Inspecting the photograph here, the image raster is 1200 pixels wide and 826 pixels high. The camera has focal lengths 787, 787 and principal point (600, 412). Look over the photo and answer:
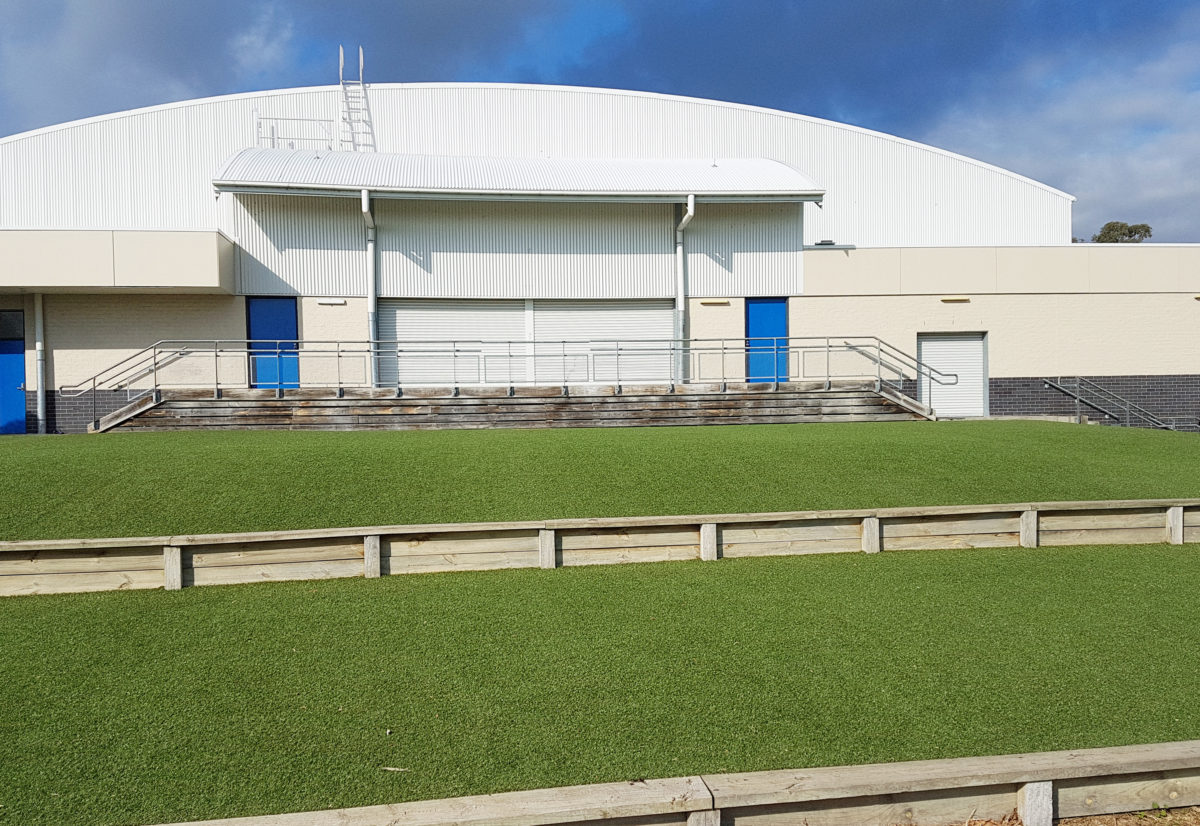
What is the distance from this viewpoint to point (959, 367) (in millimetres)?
20938

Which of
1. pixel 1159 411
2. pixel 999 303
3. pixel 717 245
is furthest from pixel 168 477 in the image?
pixel 1159 411

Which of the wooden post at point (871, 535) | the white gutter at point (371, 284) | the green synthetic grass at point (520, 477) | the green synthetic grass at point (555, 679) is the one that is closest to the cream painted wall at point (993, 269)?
the green synthetic grass at point (520, 477)

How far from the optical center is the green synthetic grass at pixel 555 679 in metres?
3.47

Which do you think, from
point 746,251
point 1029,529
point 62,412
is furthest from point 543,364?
point 1029,529

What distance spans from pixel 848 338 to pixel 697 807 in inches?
719

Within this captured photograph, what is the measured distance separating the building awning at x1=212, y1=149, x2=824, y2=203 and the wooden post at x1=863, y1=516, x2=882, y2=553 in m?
13.7

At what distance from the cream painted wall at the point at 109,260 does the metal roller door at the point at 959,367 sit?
17.7 metres

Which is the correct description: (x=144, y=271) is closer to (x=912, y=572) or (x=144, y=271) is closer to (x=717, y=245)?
(x=717, y=245)

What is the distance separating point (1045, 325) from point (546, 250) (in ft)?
43.5

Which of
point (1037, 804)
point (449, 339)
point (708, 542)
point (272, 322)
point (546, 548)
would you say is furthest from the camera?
point (449, 339)

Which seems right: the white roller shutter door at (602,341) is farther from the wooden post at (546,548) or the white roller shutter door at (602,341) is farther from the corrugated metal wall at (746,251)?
the wooden post at (546,548)

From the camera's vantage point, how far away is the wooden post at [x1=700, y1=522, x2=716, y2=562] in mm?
6836

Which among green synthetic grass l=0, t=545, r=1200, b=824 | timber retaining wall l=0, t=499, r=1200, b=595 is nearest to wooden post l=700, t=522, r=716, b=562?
timber retaining wall l=0, t=499, r=1200, b=595

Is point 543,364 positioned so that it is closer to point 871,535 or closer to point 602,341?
point 602,341
